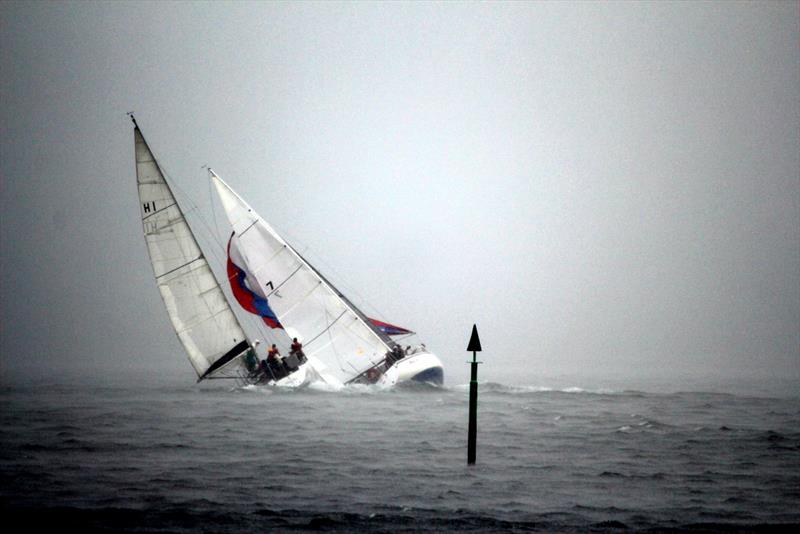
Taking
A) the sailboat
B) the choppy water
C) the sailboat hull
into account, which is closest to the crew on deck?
the sailboat

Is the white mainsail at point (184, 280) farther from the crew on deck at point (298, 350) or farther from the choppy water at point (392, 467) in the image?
the choppy water at point (392, 467)

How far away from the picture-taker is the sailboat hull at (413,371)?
42.3 m

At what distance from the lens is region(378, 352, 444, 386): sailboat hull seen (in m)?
42.3

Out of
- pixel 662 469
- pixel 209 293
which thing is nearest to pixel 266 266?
pixel 209 293

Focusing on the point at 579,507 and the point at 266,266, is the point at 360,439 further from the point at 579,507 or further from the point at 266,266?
the point at 266,266

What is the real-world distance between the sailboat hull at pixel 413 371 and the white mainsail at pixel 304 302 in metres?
1.45

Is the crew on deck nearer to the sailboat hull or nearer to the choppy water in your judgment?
the sailboat hull

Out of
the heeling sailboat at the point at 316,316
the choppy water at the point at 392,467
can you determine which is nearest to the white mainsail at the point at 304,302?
the heeling sailboat at the point at 316,316

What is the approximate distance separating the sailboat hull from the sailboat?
0.29m

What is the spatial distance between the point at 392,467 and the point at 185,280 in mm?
26746

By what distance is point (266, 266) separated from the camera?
45.4 metres

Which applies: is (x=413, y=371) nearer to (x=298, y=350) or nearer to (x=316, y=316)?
(x=316, y=316)

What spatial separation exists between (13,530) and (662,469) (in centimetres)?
1530

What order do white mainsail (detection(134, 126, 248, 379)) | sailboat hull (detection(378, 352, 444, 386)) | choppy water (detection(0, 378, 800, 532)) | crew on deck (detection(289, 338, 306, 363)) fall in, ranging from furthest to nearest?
white mainsail (detection(134, 126, 248, 379)), crew on deck (detection(289, 338, 306, 363)), sailboat hull (detection(378, 352, 444, 386)), choppy water (detection(0, 378, 800, 532))
